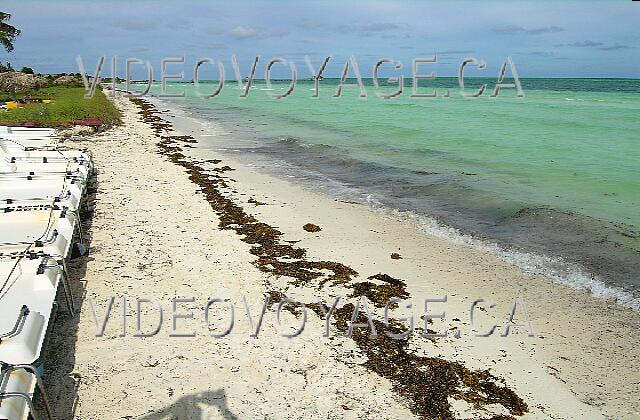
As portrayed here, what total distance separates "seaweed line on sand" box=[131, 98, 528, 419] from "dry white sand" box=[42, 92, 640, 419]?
127 millimetres

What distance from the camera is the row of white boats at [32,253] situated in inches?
151

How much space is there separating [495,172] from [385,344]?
11.9 meters

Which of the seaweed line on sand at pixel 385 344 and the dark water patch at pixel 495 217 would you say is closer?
the seaweed line on sand at pixel 385 344

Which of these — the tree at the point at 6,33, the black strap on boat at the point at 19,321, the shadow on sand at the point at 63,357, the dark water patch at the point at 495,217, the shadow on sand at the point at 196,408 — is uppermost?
the tree at the point at 6,33

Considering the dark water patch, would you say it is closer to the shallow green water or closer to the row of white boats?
the shallow green water

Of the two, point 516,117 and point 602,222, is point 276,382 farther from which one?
point 516,117

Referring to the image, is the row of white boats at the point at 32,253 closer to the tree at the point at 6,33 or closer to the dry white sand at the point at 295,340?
the dry white sand at the point at 295,340

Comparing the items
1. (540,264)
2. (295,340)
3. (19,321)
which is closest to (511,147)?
(540,264)

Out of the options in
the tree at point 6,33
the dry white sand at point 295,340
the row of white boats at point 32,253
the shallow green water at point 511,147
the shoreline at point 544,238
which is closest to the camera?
the row of white boats at point 32,253

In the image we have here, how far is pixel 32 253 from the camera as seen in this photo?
5.73m

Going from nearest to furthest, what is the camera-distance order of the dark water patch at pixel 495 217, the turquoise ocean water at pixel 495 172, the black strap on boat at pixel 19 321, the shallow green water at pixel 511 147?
the black strap on boat at pixel 19 321
the dark water patch at pixel 495 217
the turquoise ocean water at pixel 495 172
the shallow green water at pixel 511 147

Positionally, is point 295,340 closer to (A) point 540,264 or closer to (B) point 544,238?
(A) point 540,264

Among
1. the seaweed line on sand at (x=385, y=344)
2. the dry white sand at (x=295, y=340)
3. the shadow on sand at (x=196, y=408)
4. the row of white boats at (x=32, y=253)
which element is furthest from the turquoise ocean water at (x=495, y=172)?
the row of white boats at (x=32, y=253)

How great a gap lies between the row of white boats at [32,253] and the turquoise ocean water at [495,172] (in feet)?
21.9
